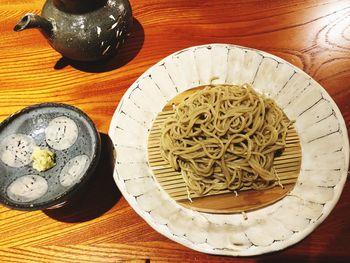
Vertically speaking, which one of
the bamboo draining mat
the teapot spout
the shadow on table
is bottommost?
the shadow on table

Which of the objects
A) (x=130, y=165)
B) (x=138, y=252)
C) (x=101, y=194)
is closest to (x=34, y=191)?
(x=101, y=194)

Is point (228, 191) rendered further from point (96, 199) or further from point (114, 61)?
point (114, 61)

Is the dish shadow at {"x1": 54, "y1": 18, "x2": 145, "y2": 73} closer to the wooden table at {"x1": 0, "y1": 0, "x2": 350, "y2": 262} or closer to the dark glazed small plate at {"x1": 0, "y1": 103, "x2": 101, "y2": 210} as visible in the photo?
the wooden table at {"x1": 0, "y1": 0, "x2": 350, "y2": 262}

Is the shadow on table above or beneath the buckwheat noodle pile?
beneath

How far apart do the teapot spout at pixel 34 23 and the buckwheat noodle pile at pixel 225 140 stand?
0.87m

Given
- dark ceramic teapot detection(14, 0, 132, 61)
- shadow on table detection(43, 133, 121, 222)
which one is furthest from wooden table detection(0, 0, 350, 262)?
dark ceramic teapot detection(14, 0, 132, 61)

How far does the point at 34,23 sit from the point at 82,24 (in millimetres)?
253

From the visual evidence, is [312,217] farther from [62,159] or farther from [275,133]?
[62,159]

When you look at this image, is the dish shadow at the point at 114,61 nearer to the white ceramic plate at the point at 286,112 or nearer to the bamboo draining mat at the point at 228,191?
the white ceramic plate at the point at 286,112

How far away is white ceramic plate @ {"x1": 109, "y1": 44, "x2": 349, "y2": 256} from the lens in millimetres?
1479

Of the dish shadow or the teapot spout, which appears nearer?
the teapot spout

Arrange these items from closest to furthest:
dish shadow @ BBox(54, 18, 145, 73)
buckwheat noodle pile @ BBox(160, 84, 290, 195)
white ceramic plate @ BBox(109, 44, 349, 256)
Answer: white ceramic plate @ BBox(109, 44, 349, 256)
buckwheat noodle pile @ BBox(160, 84, 290, 195)
dish shadow @ BBox(54, 18, 145, 73)

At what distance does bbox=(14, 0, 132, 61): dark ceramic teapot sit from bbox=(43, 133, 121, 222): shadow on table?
1.96 ft

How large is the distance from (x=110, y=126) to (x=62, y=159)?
0.31m
